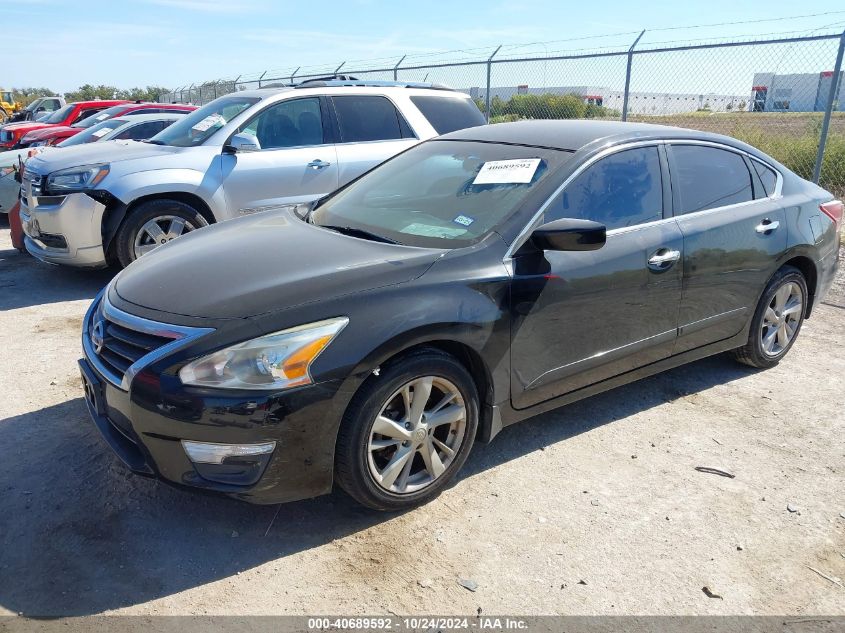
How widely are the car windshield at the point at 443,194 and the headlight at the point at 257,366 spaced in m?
0.90

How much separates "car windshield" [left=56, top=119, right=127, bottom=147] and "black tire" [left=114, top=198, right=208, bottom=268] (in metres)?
4.90

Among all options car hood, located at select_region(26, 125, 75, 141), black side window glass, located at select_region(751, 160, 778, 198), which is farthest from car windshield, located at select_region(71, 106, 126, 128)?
black side window glass, located at select_region(751, 160, 778, 198)

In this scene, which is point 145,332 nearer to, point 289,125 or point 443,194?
point 443,194

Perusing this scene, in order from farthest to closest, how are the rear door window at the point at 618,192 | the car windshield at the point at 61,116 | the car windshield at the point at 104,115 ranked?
the car windshield at the point at 61,116
the car windshield at the point at 104,115
the rear door window at the point at 618,192

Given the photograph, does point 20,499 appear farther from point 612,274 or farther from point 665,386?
point 665,386

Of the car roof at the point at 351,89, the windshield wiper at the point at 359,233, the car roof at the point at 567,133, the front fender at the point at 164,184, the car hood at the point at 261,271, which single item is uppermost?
the car roof at the point at 351,89

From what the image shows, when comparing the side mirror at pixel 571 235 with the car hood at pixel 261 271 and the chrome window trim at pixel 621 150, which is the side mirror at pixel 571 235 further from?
the car hood at pixel 261 271

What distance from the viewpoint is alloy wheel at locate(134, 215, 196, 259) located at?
6395 mm

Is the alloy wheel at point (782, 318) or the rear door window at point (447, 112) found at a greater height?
the rear door window at point (447, 112)

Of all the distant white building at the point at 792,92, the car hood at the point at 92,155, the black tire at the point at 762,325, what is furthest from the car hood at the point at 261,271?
the distant white building at the point at 792,92

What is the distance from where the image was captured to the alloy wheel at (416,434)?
2916mm

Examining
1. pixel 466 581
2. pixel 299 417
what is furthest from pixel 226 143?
pixel 466 581

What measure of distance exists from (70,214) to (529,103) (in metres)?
8.53

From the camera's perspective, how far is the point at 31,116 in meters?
22.6
